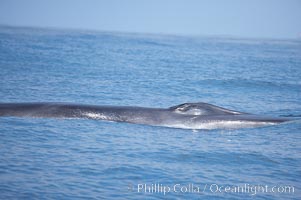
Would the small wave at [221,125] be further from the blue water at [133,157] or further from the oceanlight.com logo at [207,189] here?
the oceanlight.com logo at [207,189]

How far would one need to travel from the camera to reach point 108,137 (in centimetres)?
1482

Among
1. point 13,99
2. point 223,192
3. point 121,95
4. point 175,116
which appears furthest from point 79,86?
point 223,192

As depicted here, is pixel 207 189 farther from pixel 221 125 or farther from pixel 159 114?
pixel 159 114

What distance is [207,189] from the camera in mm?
10852

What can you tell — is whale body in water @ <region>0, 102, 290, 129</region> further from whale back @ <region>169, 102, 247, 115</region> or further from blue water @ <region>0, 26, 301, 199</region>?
blue water @ <region>0, 26, 301, 199</region>

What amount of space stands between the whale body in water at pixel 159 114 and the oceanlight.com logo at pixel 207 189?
4.82 meters

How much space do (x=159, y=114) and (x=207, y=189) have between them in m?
5.65

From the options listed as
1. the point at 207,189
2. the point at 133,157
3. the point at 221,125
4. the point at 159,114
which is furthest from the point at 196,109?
the point at 207,189

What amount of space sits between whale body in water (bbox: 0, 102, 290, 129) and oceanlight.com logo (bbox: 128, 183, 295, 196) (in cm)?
482

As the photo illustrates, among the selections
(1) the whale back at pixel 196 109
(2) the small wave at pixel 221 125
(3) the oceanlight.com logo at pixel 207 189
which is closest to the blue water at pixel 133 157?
(3) the oceanlight.com logo at pixel 207 189

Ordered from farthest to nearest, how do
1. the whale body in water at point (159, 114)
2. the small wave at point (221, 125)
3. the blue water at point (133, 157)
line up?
the whale body in water at point (159, 114)
the small wave at point (221, 125)
the blue water at point (133, 157)

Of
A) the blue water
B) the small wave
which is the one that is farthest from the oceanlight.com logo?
the small wave

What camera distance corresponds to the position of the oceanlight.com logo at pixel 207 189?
1069 cm

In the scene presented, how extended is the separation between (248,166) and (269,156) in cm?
117
